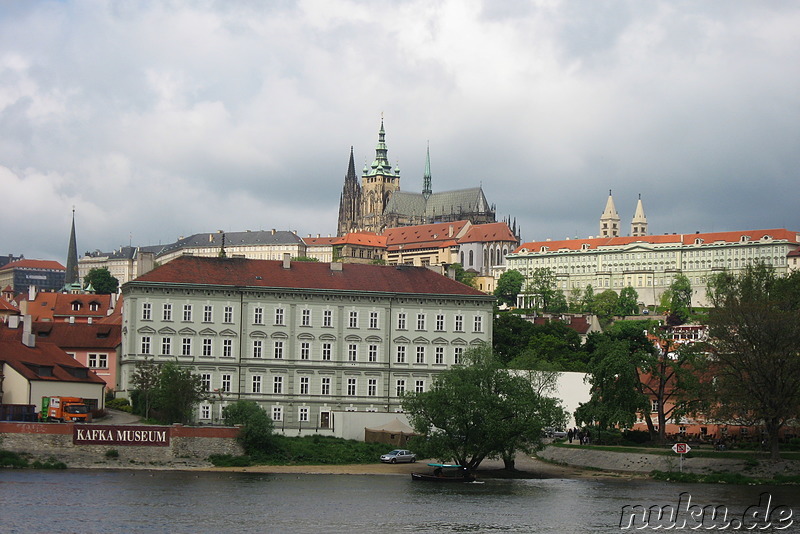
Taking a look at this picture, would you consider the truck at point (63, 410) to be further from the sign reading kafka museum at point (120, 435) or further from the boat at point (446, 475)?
the boat at point (446, 475)

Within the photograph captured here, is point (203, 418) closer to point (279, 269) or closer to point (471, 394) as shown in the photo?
point (279, 269)

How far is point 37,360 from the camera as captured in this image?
8288 centimetres

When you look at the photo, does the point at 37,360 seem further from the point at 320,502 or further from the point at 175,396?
the point at 320,502

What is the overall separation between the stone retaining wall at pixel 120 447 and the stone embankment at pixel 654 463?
2157cm

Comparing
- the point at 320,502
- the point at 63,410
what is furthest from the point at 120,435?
the point at 320,502

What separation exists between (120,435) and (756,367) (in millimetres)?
36221

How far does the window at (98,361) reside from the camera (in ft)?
311

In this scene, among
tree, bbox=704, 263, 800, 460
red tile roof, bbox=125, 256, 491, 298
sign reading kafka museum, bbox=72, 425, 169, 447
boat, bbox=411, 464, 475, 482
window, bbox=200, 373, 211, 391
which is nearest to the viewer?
sign reading kafka museum, bbox=72, 425, 169, 447

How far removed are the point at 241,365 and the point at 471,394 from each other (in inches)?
847

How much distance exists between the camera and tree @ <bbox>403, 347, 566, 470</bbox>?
75.6 meters

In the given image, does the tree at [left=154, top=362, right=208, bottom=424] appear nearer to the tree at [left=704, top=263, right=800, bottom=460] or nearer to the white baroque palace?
the white baroque palace

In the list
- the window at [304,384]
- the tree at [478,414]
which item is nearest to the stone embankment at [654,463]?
the tree at [478,414]

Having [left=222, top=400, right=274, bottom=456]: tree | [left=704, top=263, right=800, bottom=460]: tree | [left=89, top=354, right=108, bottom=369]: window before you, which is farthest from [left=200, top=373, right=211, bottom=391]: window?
[left=704, top=263, right=800, bottom=460]: tree

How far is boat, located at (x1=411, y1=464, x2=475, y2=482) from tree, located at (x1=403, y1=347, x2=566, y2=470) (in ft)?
1.60
